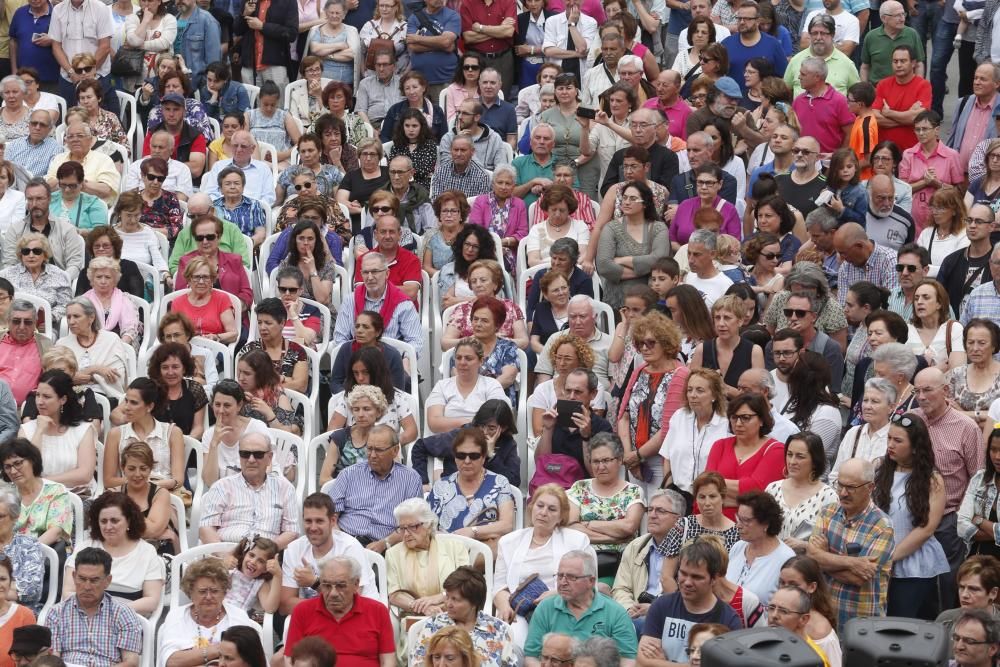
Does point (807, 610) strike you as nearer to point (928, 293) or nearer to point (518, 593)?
point (518, 593)

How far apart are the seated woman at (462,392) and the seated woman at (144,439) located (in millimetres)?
1306

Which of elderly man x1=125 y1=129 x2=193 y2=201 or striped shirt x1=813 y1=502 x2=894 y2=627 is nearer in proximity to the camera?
striped shirt x1=813 y1=502 x2=894 y2=627

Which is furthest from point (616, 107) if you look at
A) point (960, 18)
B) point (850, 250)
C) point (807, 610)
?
point (807, 610)

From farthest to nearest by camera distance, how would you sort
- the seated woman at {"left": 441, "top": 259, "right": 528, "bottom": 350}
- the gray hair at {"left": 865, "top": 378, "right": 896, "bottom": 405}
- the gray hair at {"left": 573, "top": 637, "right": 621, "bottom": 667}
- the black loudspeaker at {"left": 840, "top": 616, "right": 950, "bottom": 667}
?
1. the seated woman at {"left": 441, "top": 259, "right": 528, "bottom": 350}
2. the gray hair at {"left": 865, "top": 378, "right": 896, "bottom": 405}
3. the gray hair at {"left": 573, "top": 637, "right": 621, "bottom": 667}
4. the black loudspeaker at {"left": 840, "top": 616, "right": 950, "bottom": 667}

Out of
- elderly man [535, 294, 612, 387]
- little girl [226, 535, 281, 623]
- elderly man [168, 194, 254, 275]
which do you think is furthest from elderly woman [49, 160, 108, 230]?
little girl [226, 535, 281, 623]

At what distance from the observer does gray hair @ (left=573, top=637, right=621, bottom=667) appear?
7031mm

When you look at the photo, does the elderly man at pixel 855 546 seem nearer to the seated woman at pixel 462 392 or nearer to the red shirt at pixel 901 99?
the seated woman at pixel 462 392

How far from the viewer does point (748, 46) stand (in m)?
13.4

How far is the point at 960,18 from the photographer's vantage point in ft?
45.7

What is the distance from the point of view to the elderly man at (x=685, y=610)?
716 centimetres

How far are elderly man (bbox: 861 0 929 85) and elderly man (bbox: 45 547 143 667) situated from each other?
7.87 m

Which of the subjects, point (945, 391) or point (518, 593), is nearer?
point (518, 593)

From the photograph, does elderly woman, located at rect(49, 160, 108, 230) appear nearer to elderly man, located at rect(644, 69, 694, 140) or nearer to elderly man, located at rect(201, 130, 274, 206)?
elderly man, located at rect(201, 130, 274, 206)

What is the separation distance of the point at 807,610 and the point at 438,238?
4.84m
